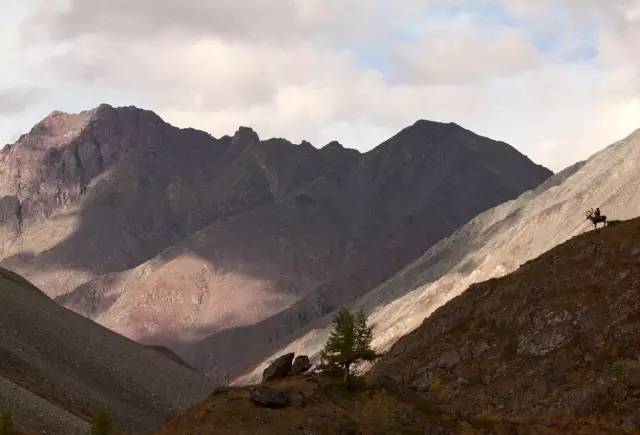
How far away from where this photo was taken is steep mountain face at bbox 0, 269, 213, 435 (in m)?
71.3

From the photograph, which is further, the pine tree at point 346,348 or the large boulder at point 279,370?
the large boulder at point 279,370

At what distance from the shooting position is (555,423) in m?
42.6

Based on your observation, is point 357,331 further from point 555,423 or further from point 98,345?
point 98,345

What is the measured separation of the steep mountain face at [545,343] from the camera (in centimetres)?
4825

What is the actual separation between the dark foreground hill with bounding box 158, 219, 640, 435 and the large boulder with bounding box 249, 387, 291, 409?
372mm

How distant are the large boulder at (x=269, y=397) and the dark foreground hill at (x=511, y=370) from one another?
37cm

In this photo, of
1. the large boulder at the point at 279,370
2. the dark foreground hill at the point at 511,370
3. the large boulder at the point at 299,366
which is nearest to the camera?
the dark foreground hill at the point at 511,370

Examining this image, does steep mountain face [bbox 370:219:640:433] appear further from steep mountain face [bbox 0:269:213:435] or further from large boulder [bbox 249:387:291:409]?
steep mountain face [bbox 0:269:213:435]

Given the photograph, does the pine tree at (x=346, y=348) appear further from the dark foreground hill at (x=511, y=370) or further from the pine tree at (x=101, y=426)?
the pine tree at (x=101, y=426)

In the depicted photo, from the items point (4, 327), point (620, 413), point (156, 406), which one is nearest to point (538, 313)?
→ point (620, 413)

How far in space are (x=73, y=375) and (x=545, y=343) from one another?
56.2 m

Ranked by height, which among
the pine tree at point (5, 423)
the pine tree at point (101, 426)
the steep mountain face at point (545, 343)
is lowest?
the steep mountain face at point (545, 343)

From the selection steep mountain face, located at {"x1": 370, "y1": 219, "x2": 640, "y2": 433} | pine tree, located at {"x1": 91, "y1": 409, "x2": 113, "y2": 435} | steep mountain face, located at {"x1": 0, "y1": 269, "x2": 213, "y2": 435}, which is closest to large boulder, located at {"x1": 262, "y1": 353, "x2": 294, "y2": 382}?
steep mountain face, located at {"x1": 370, "y1": 219, "x2": 640, "y2": 433}

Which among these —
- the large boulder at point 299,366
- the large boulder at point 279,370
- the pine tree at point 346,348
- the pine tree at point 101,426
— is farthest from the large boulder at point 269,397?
the pine tree at point 101,426
